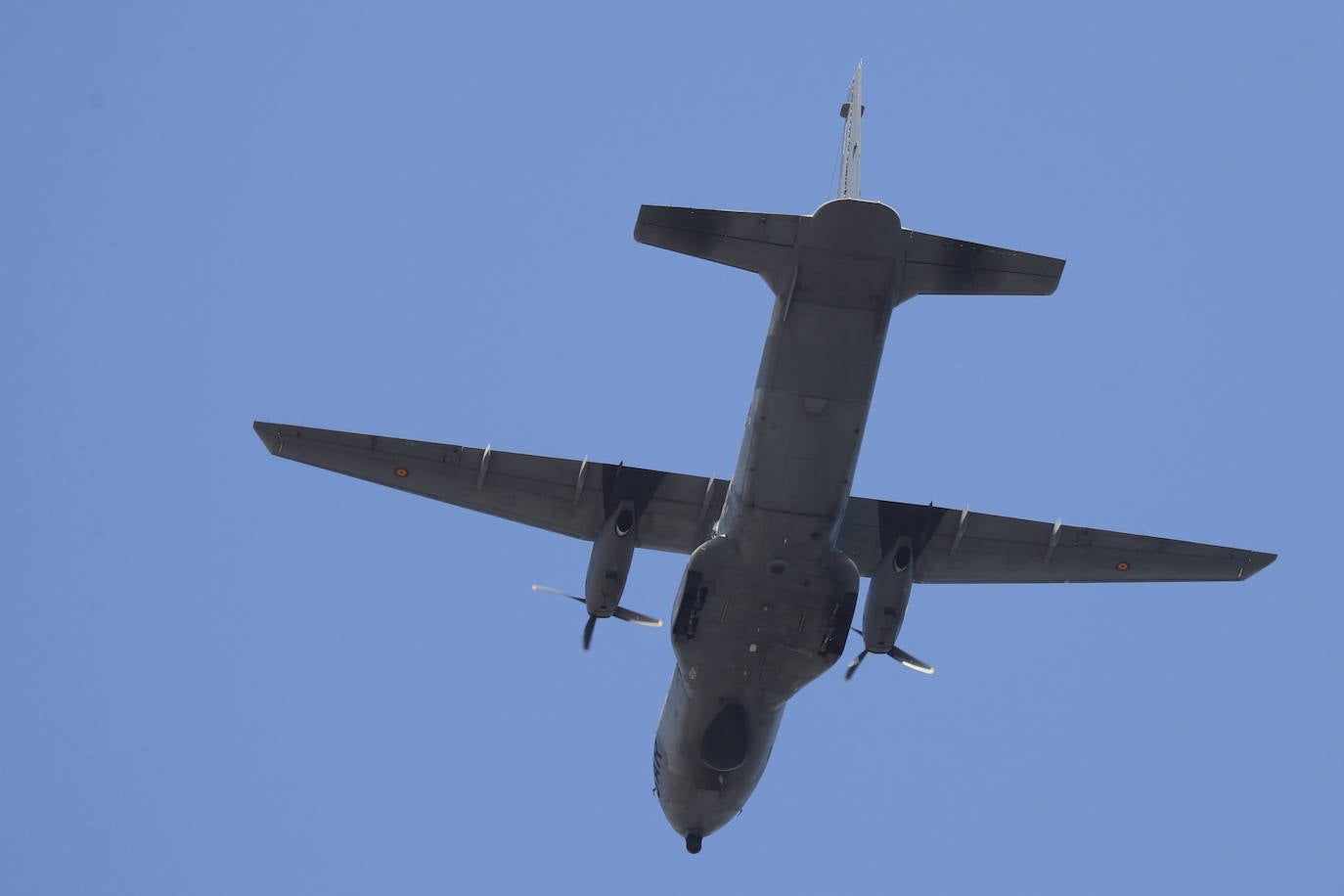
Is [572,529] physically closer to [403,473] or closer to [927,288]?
[403,473]

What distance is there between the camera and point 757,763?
31.3 m

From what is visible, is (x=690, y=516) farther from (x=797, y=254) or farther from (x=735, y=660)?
(x=797, y=254)

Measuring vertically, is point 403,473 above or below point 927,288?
below

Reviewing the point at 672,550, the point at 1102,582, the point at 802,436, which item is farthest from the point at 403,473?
the point at 1102,582

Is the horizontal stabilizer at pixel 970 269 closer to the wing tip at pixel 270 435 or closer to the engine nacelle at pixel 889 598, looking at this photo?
the engine nacelle at pixel 889 598

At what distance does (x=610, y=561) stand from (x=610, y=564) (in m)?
0.06

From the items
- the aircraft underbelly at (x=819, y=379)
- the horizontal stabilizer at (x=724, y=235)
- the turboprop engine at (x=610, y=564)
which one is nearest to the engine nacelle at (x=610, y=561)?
the turboprop engine at (x=610, y=564)

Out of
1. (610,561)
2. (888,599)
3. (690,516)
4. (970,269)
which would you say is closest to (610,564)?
(610,561)

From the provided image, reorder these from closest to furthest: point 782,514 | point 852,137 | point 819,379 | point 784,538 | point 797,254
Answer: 1. point 797,254
2. point 819,379
3. point 782,514
4. point 784,538
5. point 852,137

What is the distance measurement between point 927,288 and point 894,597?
6530mm

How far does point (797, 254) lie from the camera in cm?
2358

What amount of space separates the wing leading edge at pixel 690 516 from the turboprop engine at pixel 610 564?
2.22ft

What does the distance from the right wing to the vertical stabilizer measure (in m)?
6.47

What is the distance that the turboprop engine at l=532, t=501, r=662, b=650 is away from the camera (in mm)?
27719
